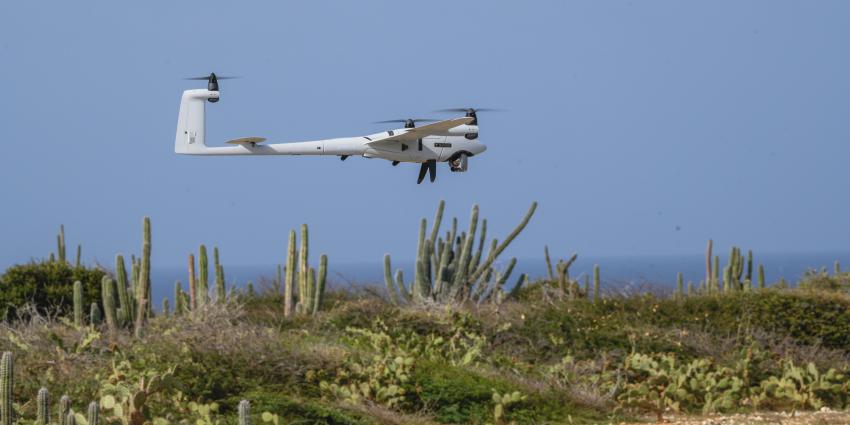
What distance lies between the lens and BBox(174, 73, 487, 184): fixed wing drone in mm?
8000

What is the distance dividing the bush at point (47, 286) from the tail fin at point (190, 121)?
30.5 ft

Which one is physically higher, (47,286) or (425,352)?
(47,286)

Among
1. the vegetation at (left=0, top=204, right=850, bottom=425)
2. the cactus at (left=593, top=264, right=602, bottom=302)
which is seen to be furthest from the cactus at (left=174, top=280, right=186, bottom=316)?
the cactus at (left=593, top=264, right=602, bottom=302)

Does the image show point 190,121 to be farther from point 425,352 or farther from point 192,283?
point 192,283

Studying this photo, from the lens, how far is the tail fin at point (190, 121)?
820 cm

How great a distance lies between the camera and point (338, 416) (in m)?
10.0

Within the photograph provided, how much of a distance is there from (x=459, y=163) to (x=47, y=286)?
1065cm

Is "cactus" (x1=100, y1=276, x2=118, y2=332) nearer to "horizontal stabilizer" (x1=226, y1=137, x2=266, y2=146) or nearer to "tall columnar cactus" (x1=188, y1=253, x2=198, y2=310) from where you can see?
"tall columnar cactus" (x1=188, y1=253, x2=198, y2=310)

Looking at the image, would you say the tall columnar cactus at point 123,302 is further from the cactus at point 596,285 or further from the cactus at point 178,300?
the cactus at point 596,285

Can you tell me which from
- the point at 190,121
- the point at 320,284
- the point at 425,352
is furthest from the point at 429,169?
the point at 320,284

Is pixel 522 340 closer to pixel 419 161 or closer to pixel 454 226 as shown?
pixel 454 226

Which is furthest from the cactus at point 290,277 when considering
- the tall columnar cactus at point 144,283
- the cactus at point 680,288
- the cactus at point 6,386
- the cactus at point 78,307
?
the cactus at point 6,386

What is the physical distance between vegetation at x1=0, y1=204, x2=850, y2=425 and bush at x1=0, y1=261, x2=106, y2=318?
4cm

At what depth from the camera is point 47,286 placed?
17.2m
